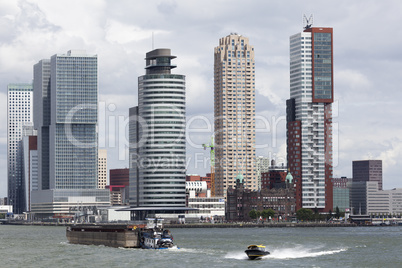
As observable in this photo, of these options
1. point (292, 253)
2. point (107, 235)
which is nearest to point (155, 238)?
point (107, 235)

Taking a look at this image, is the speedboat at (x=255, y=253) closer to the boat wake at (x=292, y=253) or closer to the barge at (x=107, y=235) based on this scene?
the boat wake at (x=292, y=253)

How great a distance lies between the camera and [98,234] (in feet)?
594

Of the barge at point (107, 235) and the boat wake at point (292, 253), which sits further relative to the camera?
the barge at point (107, 235)

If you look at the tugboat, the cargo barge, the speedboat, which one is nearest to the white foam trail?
the speedboat

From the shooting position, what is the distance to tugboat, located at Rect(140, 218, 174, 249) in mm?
157625

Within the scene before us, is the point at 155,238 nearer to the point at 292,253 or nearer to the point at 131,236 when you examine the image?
the point at 131,236

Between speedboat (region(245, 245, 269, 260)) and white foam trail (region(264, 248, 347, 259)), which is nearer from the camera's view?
speedboat (region(245, 245, 269, 260))

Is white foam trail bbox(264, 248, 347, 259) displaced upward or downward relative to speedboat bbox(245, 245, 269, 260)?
downward

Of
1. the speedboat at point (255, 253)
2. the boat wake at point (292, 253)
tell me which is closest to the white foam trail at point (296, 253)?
the boat wake at point (292, 253)

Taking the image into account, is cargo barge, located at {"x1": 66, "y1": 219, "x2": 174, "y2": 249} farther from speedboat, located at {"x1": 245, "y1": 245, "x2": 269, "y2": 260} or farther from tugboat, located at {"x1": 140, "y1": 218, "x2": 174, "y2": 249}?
speedboat, located at {"x1": 245, "y1": 245, "x2": 269, "y2": 260}

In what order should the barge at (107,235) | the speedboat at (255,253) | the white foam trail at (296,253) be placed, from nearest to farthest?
the speedboat at (255,253)
the white foam trail at (296,253)
the barge at (107,235)

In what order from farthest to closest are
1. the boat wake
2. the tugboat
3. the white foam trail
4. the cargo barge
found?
the cargo barge → the tugboat → the white foam trail → the boat wake

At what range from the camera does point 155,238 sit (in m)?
158

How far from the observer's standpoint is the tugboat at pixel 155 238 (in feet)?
517
